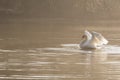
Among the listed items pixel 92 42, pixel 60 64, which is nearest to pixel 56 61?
pixel 60 64

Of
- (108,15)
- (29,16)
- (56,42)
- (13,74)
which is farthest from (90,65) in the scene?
(108,15)

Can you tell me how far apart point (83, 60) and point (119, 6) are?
123 feet

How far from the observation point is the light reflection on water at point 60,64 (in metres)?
13.7

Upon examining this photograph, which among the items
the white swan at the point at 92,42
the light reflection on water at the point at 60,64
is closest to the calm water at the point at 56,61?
the light reflection on water at the point at 60,64

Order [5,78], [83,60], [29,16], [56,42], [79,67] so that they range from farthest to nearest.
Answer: [29,16] → [56,42] → [83,60] → [79,67] → [5,78]

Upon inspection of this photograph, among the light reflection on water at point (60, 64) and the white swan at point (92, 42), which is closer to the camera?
the light reflection on water at point (60, 64)

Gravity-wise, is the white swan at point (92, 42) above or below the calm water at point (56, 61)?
above

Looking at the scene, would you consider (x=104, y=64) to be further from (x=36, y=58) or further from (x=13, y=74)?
(x=13, y=74)

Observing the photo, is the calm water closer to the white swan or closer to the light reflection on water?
the light reflection on water

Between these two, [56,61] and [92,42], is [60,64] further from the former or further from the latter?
[92,42]

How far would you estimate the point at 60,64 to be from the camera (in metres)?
15.6

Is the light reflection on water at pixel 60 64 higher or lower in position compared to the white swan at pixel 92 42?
lower

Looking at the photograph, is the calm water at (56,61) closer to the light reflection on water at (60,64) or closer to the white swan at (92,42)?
the light reflection on water at (60,64)

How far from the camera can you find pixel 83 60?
54.0ft
